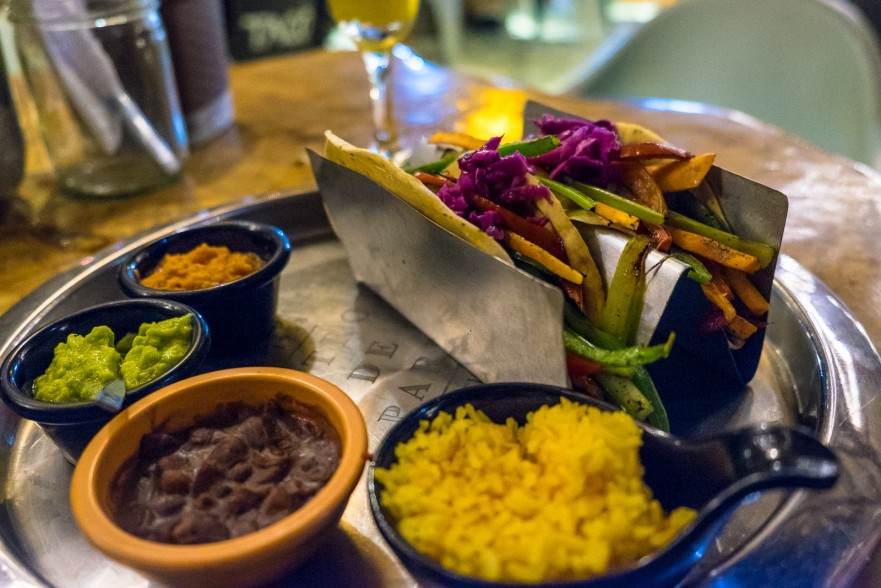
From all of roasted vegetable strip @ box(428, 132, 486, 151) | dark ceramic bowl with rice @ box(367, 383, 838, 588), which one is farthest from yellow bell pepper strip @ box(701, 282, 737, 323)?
roasted vegetable strip @ box(428, 132, 486, 151)

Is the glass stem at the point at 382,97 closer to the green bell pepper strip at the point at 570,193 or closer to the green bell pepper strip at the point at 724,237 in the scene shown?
the green bell pepper strip at the point at 570,193

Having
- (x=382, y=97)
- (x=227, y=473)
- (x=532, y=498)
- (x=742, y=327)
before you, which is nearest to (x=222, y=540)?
(x=227, y=473)

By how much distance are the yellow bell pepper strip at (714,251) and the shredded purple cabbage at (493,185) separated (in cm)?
26

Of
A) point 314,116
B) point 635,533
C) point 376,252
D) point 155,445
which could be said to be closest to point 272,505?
point 155,445

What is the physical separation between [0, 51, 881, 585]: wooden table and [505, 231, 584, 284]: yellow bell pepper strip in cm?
70

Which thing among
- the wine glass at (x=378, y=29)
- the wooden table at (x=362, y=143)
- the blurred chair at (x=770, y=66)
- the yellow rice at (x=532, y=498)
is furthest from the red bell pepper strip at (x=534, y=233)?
the blurred chair at (x=770, y=66)

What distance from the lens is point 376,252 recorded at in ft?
4.97

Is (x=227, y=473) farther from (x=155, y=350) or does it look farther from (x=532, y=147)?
(x=532, y=147)

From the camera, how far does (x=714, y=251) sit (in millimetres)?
1205

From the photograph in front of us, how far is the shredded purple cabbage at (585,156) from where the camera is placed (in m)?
1.37

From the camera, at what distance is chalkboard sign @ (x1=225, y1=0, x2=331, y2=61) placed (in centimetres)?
578

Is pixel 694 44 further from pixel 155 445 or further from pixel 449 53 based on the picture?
pixel 449 53

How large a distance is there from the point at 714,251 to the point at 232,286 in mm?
894

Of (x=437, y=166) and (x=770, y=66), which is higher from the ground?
(x=437, y=166)
